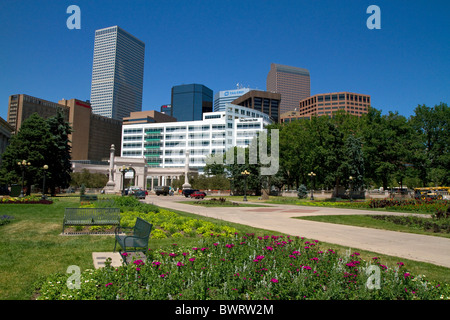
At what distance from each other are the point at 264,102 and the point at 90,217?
583ft

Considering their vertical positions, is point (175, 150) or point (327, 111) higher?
point (327, 111)

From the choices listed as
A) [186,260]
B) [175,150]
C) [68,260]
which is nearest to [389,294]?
[186,260]

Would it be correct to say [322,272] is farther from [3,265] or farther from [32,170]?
[32,170]

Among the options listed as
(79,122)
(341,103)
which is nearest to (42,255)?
(79,122)

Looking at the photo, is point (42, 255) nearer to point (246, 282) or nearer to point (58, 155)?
point (246, 282)

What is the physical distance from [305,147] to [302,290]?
56.6 meters

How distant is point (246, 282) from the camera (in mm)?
5273

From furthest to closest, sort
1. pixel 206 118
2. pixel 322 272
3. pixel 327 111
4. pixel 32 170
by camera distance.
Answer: pixel 327 111, pixel 206 118, pixel 32 170, pixel 322 272

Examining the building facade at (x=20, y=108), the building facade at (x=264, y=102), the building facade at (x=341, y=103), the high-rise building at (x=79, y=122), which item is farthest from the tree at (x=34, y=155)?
the building facade at (x=341, y=103)

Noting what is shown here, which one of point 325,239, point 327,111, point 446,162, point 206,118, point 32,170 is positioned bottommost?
point 325,239

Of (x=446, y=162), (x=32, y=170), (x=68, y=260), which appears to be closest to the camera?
(x=68, y=260)

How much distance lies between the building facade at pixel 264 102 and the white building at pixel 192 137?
5487 centimetres

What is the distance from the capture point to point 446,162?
168 ft

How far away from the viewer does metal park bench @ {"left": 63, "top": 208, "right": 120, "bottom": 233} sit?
457 inches
